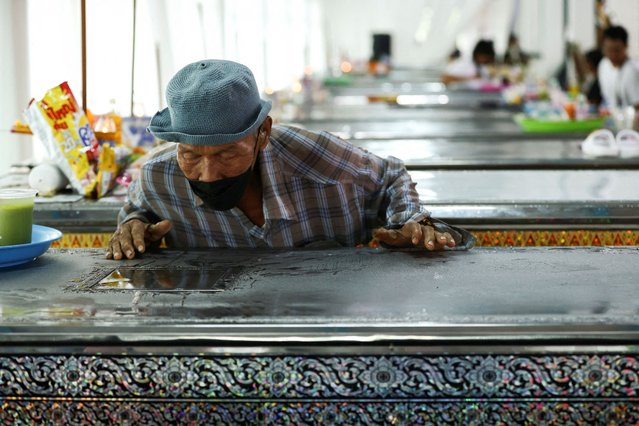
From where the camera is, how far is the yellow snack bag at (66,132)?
10.4 ft

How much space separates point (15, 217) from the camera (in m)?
2.14

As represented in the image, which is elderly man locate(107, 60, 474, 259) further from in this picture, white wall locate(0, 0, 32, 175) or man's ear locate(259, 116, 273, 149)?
white wall locate(0, 0, 32, 175)

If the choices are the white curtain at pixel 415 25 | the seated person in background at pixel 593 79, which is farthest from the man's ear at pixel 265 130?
the white curtain at pixel 415 25

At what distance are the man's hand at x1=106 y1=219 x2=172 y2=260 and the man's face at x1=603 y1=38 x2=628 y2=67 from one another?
5.86m

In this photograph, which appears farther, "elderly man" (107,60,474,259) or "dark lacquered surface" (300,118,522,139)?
"dark lacquered surface" (300,118,522,139)

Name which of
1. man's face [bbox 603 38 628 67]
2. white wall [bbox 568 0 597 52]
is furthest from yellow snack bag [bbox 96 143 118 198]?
white wall [bbox 568 0 597 52]

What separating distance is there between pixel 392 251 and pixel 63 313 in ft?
2.73

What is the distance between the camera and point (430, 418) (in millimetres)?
1595

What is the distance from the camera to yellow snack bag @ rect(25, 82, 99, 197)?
317 cm

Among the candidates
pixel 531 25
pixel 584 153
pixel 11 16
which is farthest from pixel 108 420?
pixel 531 25

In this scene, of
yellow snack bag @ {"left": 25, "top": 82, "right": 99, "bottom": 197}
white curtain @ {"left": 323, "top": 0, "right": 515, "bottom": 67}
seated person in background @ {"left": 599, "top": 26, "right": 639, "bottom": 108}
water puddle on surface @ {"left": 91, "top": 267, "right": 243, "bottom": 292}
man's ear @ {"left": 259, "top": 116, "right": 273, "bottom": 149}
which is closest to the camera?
water puddle on surface @ {"left": 91, "top": 267, "right": 243, "bottom": 292}

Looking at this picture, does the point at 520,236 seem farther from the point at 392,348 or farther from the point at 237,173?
the point at 392,348

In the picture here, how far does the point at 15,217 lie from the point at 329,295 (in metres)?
0.82

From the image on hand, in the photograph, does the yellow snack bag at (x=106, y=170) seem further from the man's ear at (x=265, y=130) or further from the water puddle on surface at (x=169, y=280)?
the water puddle on surface at (x=169, y=280)
